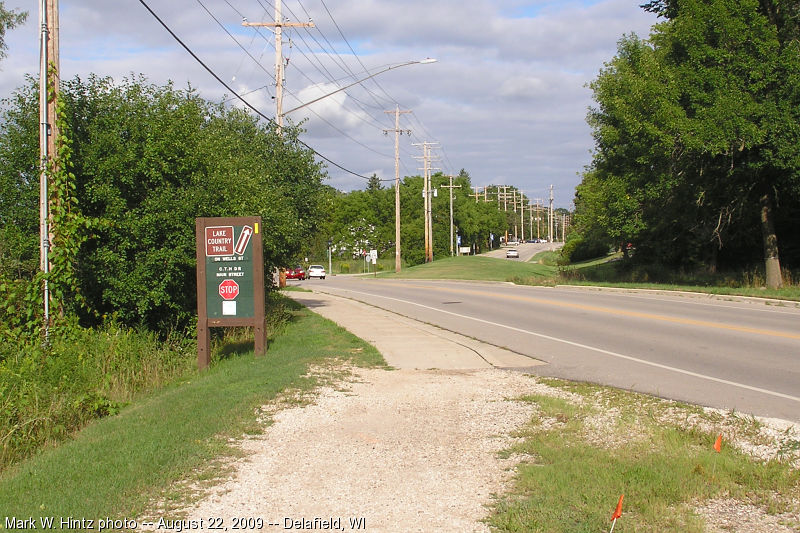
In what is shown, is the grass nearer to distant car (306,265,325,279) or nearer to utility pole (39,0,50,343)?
utility pole (39,0,50,343)

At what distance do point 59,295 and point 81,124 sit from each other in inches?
144

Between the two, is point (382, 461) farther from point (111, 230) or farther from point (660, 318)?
point (660, 318)

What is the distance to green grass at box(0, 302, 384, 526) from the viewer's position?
17.2 feet

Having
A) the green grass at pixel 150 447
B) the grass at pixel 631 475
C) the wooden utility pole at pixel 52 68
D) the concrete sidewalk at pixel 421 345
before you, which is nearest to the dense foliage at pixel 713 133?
the concrete sidewalk at pixel 421 345

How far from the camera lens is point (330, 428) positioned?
7531 mm

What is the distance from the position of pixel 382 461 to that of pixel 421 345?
25.8ft


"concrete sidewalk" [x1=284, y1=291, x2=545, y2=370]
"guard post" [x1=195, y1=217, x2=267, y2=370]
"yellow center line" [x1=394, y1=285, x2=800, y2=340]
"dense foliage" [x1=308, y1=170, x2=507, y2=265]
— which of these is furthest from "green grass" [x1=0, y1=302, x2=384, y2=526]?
"dense foliage" [x1=308, y1=170, x2=507, y2=265]

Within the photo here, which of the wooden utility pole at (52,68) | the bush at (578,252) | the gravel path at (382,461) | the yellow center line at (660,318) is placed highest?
the wooden utility pole at (52,68)

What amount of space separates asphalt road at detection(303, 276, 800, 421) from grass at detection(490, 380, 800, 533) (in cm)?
203

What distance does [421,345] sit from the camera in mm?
14164

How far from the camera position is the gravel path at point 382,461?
511 cm

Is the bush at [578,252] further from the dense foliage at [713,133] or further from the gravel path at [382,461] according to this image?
the gravel path at [382,461]

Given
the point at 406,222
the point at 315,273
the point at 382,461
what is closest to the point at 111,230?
the point at 382,461

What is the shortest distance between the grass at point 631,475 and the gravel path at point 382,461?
0.31 meters
